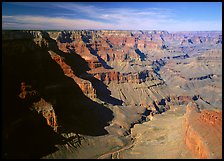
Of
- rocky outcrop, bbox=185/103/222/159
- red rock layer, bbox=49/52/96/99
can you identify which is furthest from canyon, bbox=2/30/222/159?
red rock layer, bbox=49/52/96/99

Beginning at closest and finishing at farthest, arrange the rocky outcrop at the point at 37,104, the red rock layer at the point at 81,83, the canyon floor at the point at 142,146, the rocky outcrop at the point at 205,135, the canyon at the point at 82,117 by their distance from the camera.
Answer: the rocky outcrop at the point at 205,135
the canyon at the point at 82,117
the canyon floor at the point at 142,146
the rocky outcrop at the point at 37,104
the red rock layer at the point at 81,83

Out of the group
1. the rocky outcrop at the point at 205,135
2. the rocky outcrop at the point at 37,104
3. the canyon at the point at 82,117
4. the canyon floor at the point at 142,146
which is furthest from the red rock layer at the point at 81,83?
the rocky outcrop at the point at 205,135

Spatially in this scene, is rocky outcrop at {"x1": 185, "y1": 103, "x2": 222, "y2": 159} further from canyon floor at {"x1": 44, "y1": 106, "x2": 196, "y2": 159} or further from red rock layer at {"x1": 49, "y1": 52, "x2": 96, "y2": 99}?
red rock layer at {"x1": 49, "y1": 52, "x2": 96, "y2": 99}

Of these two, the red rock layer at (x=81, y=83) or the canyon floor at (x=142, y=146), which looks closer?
the canyon floor at (x=142, y=146)

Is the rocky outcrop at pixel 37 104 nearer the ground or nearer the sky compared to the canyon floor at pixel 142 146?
nearer the sky

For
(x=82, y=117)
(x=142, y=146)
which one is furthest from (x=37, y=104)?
(x=142, y=146)

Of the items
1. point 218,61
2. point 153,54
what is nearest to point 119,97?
point 218,61

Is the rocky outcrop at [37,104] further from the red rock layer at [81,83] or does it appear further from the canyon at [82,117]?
the red rock layer at [81,83]

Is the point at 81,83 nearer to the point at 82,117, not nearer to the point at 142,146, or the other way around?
the point at 82,117
